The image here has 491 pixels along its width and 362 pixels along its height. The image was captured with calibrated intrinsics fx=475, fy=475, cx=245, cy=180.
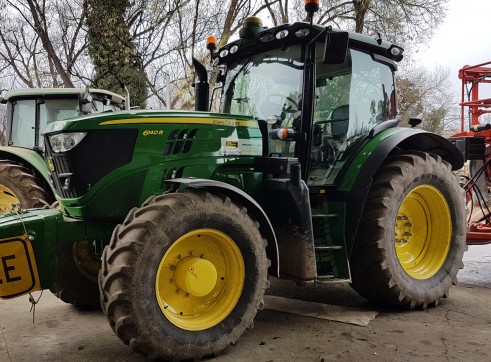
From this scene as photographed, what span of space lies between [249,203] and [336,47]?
4.17ft

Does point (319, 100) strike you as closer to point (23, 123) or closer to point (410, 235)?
point (410, 235)

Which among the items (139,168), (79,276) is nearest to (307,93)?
(139,168)

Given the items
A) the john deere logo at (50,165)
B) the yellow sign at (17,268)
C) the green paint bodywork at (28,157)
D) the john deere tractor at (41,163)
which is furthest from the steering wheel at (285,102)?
the green paint bodywork at (28,157)

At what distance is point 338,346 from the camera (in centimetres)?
316

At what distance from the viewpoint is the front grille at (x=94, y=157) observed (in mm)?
3084

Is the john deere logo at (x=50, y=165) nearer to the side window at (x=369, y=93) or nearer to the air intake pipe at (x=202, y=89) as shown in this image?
the air intake pipe at (x=202, y=89)

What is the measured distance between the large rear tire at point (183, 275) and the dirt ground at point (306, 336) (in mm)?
257

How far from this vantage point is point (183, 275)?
299cm

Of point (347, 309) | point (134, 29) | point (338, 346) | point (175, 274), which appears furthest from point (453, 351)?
point (134, 29)

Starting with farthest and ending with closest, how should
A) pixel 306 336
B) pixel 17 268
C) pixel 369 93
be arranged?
pixel 369 93
pixel 306 336
pixel 17 268

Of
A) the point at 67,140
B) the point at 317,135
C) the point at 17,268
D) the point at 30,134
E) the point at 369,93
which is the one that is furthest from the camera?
the point at 30,134

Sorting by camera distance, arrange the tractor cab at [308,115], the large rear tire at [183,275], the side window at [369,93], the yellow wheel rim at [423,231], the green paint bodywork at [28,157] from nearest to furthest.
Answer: the large rear tire at [183,275] → the tractor cab at [308,115] → the side window at [369,93] → the yellow wheel rim at [423,231] → the green paint bodywork at [28,157]

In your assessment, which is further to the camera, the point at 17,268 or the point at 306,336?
the point at 306,336

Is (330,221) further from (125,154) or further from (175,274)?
(125,154)
